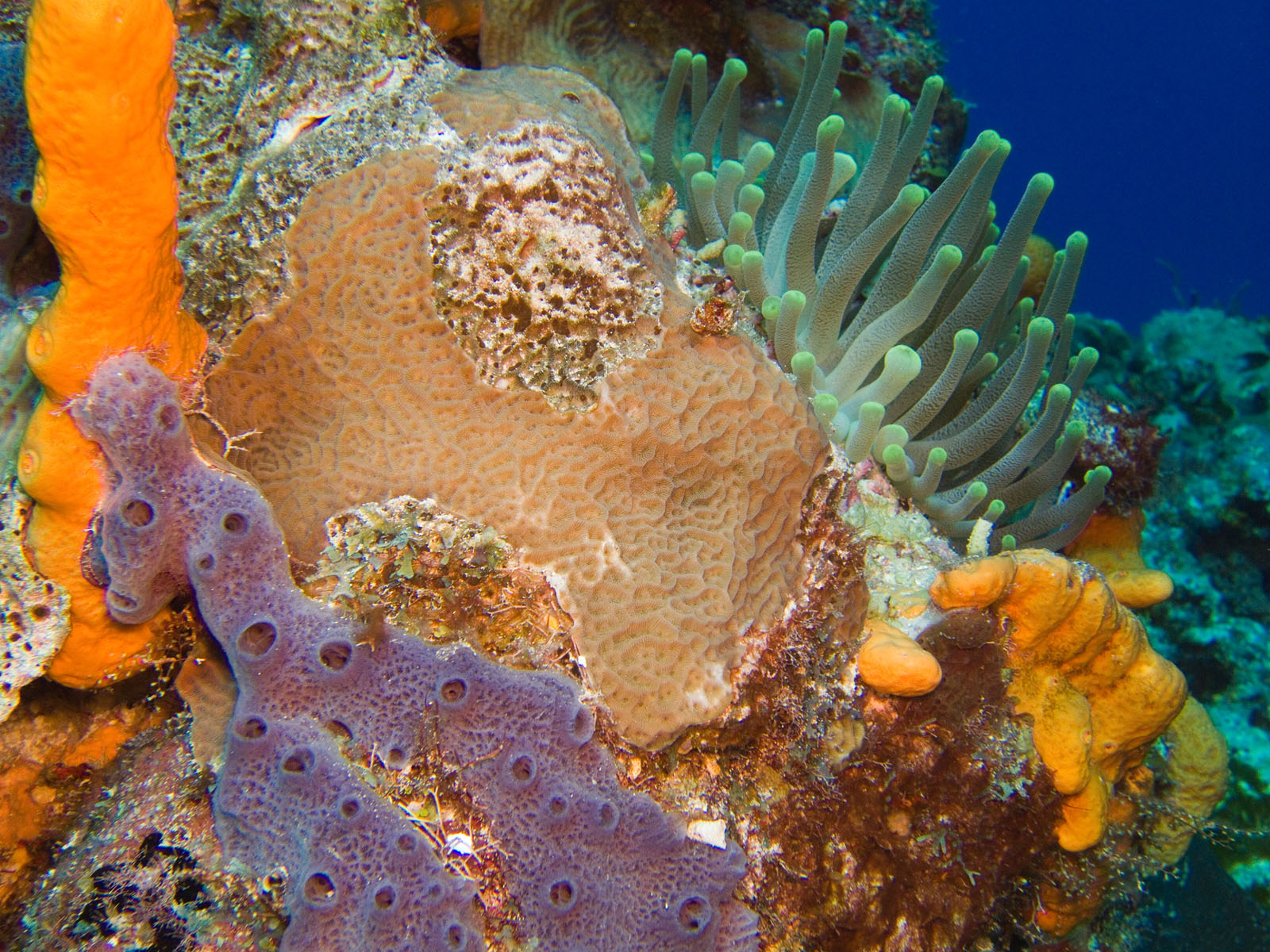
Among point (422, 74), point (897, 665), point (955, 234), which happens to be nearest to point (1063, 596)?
point (897, 665)

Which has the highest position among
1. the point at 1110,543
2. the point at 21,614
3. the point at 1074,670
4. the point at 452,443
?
the point at 1110,543

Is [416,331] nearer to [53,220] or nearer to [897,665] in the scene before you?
[53,220]

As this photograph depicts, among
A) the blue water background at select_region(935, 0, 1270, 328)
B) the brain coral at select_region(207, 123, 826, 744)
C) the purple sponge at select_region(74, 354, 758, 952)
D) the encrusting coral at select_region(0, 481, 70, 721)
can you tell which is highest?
the blue water background at select_region(935, 0, 1270, 328)

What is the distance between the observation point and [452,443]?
6.08 feet

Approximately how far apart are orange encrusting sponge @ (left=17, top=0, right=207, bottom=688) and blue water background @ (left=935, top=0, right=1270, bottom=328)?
221ft

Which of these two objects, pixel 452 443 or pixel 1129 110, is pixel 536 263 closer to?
pixel 452 443

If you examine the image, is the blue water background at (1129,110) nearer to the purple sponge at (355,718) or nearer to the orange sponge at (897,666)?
the orange sponge at (897,666)

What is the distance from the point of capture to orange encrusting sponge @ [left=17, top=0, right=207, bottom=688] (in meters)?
1.37

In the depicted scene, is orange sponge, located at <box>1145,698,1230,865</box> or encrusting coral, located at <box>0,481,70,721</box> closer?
encrusting coral, located at <box>0,481,70,721</box>

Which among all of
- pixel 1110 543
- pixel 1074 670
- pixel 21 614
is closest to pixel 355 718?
pixel 21 614

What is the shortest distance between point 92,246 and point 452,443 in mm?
887

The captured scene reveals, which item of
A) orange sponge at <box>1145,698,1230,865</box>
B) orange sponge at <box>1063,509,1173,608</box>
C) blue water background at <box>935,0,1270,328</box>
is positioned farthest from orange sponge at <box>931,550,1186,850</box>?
blue water background at <box>935,0,1270,328</box>

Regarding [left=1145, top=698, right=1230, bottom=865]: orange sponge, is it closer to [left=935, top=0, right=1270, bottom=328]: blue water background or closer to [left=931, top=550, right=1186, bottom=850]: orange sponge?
[left=931, top=550, right=1186, bottom=850]: orange sponge

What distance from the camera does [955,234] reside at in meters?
2.83
